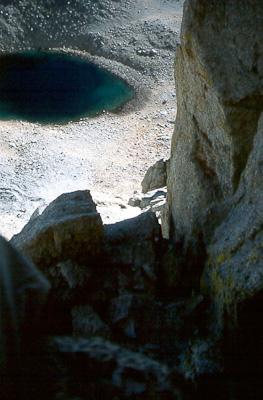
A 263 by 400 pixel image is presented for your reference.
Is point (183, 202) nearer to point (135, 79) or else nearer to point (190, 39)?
point (190, 39)

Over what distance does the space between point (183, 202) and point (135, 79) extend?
3324cm

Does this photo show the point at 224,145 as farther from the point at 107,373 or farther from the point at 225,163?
the point at 107,373

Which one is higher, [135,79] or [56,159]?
[135,79]

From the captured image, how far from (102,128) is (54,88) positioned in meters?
8.15

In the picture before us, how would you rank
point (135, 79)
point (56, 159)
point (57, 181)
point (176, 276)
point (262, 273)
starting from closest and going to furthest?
point (262, 273), point (176, 276), point (57, 181), point (56, 159), point (135, 79)

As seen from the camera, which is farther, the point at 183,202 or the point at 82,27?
the point at 82,27

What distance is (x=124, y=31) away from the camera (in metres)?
46.3

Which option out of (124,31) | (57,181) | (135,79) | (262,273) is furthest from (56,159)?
(124,31)

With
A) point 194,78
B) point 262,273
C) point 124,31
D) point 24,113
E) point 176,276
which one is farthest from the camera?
point 124,31

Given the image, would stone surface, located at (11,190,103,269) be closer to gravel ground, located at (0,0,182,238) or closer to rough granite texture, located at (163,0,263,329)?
rough granite texture, located at (163,0,263,329)

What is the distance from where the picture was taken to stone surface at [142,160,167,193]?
19.8 m

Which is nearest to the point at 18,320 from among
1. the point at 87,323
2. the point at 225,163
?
the point at 87,323

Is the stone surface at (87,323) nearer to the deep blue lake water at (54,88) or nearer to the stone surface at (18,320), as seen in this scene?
the stone surface at (18,320)

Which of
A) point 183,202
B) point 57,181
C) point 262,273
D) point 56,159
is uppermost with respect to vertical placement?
point 56,159
